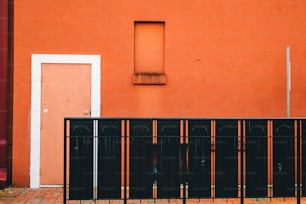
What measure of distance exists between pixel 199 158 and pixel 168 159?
17.8 inches

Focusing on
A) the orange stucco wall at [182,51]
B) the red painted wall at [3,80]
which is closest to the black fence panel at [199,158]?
the orange stucco wall at [182,51]

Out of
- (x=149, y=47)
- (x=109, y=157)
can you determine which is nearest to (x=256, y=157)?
(x=109, y=157)

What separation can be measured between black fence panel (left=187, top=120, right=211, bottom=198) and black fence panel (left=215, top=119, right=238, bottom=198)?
14 centimetres

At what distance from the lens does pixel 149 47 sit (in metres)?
9.69

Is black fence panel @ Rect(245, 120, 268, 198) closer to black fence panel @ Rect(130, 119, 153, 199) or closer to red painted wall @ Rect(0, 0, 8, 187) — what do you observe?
black fence panel @ Rect(130, 119, 153, 199)

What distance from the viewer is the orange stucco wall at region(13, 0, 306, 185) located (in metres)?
9.46

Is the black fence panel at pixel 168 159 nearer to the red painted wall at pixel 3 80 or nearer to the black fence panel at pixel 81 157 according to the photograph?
the black fence panel at pixel 81 157

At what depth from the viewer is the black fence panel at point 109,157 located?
7387 millimetres

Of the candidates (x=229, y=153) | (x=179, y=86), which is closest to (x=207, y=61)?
(x=179, y=86)

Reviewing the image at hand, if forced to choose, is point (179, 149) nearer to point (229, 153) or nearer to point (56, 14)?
point (229, 153)

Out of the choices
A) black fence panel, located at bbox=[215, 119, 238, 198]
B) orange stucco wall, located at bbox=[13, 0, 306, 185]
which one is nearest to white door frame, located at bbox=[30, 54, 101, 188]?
orange stucco wall, located at bbox=[13, 0, 306, 185]

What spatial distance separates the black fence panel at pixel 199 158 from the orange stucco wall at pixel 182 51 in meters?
2.18

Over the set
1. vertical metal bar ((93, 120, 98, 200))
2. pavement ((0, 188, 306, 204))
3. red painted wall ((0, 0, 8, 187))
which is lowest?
Answer: pavement ((0, 188, 306, 204))

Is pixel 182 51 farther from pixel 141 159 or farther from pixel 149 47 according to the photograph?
pixel 141 159
